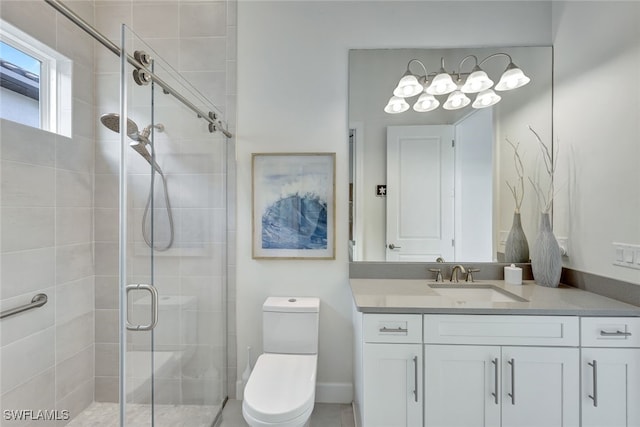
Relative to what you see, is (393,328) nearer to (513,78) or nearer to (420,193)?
(420,193)

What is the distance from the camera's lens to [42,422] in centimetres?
171

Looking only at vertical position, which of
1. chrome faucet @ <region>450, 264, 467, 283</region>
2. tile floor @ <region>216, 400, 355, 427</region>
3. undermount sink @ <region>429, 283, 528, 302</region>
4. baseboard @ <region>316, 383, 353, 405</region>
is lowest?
tile floor @ <region>216, 400, 355, 427</region>

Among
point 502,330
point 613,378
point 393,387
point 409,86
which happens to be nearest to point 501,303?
point 502,330

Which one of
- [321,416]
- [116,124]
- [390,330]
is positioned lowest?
[321,416]

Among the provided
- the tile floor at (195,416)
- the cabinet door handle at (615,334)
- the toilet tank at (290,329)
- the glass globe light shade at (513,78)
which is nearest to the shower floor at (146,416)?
the tile floor at (195,416)

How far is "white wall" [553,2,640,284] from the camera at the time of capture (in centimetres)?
154

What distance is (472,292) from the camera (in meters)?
1.96

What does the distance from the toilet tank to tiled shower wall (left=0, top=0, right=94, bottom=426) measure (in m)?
1.14

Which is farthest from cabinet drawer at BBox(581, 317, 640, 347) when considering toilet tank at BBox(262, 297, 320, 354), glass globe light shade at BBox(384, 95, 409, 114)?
glass globe light shade at BBox(384, 95, 409, 114)

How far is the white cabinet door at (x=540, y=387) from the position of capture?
1.47 meters

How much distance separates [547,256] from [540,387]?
0.78 metres

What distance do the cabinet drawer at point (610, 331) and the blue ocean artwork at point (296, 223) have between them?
145cm

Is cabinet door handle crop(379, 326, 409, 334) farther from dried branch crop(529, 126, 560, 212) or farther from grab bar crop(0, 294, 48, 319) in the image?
grab bar crop(0, 294, 48, 319)

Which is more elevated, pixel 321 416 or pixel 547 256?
pixel 547 256
